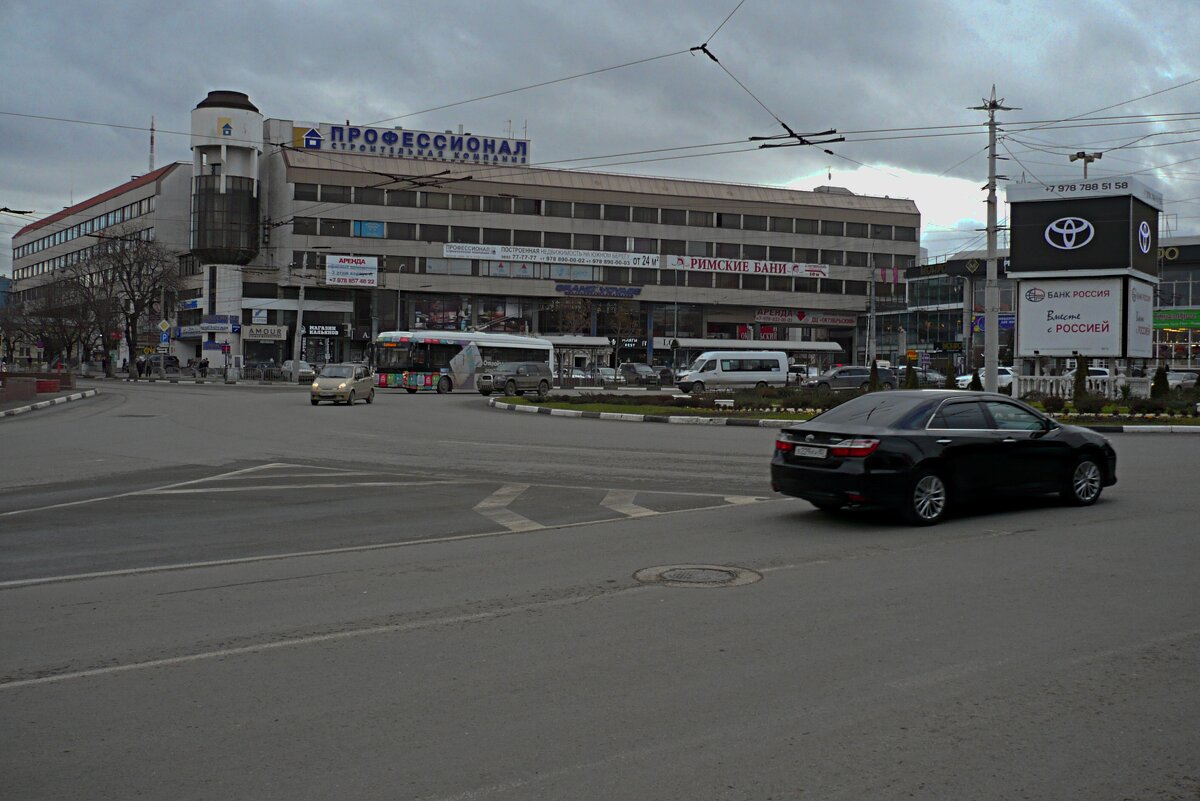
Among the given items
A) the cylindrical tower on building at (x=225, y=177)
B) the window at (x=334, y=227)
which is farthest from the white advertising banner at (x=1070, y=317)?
the cylindrical tower on building at (x=225, y=177)

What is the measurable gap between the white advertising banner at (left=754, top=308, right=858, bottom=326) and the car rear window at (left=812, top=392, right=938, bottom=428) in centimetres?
8322

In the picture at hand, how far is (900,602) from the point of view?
706 cm

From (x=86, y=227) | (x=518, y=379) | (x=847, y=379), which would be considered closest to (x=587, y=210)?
(x=518, y=379)

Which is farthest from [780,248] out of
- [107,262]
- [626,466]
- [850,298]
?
[626,466]

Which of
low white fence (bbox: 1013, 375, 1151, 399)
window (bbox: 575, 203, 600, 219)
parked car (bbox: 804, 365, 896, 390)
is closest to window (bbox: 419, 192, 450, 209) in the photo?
window (bbox: 575, 203, 600, 219)

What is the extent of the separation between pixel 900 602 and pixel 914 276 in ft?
299

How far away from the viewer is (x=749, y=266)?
91562 mm

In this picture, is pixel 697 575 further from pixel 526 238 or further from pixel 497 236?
pixel 526 238

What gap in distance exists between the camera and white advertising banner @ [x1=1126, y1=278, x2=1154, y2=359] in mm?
33688

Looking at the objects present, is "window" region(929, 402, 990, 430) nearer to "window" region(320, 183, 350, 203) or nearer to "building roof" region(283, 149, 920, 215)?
"building roof" region(283, 149, 920, 215)

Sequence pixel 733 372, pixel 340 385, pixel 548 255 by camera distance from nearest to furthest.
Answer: pixel 340 385, pixel 733 372, pixel 548 255

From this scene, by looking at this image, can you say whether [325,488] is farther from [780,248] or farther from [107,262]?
[780,248]

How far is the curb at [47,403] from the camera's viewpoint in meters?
31.4

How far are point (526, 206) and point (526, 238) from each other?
2.77 m
